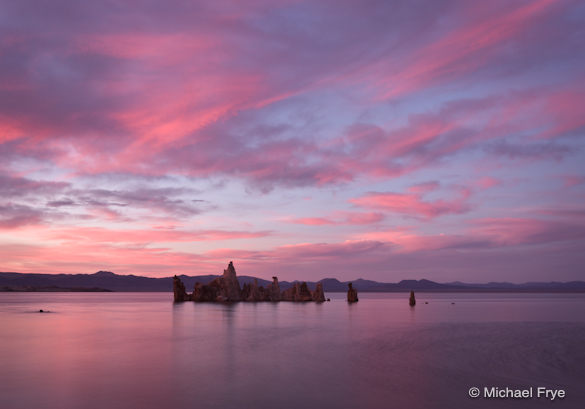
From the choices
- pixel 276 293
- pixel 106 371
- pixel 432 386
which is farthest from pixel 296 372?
pixel 276 293

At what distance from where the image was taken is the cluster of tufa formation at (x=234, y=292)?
161250 millimetres

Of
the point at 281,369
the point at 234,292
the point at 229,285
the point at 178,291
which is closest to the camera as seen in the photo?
the point at 281,369

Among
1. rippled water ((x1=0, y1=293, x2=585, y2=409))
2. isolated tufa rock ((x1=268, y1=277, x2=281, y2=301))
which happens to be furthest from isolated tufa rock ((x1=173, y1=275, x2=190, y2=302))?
rippled water ((x1=0, y1=293, x2=585, y2=409))

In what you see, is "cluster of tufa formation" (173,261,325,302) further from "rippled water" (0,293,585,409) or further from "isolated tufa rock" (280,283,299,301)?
"rippled water" (0,293,585,409)

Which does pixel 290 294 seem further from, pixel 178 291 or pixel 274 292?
pixel 178 291

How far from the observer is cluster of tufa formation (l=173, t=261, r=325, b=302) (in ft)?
529

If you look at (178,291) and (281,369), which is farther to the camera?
(178,291)

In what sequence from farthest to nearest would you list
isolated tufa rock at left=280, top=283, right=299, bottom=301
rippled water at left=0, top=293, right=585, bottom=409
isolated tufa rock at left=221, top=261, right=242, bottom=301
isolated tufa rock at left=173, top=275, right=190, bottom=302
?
isolated tufa rock at left=280, top=283, right=299, bottom=301 < isolated tufa rock at left=173, top=275, right=190, bottom=302 < isolated tufa rock at left=221, top=261, right=242, bottom=301 < rippled water at left=0, top=293, right=585, bottom=409

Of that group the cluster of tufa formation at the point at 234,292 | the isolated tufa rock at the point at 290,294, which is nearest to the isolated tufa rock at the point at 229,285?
the cluster of tufa formation at the point at 234,292

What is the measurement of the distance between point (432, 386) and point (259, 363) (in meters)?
13.2

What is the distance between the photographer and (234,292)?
164 m

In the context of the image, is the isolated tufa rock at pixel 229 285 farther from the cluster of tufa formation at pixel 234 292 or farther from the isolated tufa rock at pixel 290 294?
the isolated tufa rock at pixel 290 294

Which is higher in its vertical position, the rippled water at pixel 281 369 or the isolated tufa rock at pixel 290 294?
the rippled water at pixel 281 369

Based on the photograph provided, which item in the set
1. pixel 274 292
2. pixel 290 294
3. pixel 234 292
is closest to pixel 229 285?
pixel 234 292
